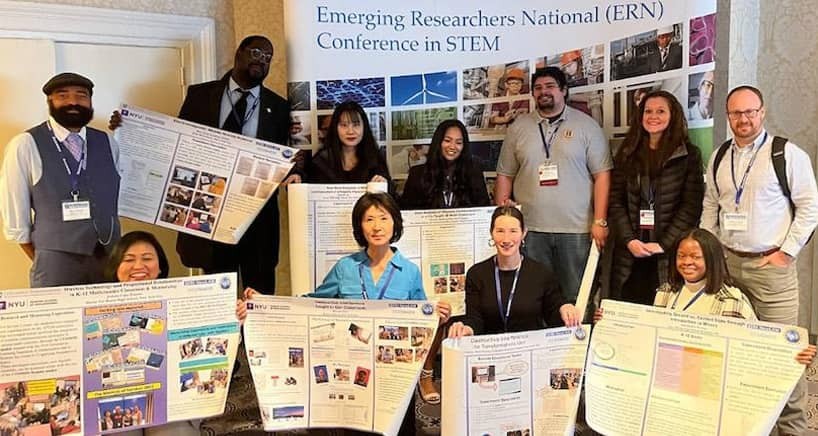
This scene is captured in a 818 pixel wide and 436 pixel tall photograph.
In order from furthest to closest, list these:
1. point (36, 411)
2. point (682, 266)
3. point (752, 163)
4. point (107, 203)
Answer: point (107, 203)
point (752, 163)
point (682, 266)
point (36, 411)

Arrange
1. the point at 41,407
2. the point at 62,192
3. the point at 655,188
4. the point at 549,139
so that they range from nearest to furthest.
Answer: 1. the point at 41,407
2. the point at 62,192
3. the point at 655,188
4. the point at 549,139

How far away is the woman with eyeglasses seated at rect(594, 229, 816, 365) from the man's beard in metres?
2.67

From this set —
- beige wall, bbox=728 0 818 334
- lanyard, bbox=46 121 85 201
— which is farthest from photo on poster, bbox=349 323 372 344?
beige wall, bbox=728 0 818 334

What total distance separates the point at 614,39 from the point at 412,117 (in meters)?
1.21

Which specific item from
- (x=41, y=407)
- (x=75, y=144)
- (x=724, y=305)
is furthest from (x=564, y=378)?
(x=75, y=144)

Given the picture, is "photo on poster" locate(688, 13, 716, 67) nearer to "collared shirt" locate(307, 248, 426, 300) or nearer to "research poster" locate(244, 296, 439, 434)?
"collared shirt" locate(307, 248, 426, 300)

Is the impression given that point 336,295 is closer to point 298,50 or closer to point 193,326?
point 193,326

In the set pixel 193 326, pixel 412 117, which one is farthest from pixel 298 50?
pixel 193 326

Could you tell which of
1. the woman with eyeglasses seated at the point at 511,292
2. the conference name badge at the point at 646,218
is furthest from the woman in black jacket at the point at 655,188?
the woman with eyeglasses seated at the point at 511,292

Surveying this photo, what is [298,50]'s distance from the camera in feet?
12.4

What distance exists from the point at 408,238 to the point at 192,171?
1112mm

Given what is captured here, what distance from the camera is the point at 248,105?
12.1 ft

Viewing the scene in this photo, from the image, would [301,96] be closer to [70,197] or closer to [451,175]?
[451,175]

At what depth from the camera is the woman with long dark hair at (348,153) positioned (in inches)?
141
